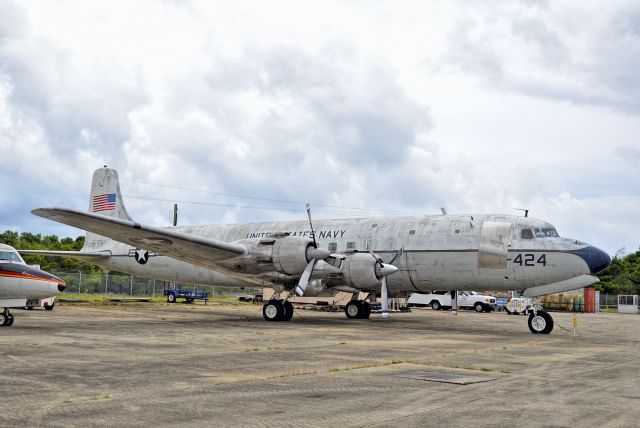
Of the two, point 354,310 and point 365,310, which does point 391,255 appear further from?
point 354,310

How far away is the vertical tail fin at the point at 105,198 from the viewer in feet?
102

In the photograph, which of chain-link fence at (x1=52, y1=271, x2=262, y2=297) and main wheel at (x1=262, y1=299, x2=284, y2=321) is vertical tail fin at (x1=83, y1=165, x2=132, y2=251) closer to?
main wheel at (x1=262, y1=299, x2=284, y2=321)

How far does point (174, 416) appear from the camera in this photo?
6.68m

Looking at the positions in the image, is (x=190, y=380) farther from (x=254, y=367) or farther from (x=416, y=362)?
(x=416, y=362)

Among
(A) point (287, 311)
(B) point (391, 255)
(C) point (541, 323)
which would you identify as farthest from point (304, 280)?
(C) point (541, 323)

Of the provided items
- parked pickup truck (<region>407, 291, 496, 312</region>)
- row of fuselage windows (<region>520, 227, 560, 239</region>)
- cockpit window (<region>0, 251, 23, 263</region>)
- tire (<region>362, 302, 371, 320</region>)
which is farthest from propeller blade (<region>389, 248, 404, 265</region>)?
parked pickup truck (<region>407, 291, 496, 312</region>)

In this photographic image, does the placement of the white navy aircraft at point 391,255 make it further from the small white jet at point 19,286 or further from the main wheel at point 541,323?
the small white jet at point 19,286

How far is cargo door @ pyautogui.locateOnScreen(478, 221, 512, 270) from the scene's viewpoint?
21.7 meters

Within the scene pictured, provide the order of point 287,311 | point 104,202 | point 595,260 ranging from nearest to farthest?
point 595,260 → point 287,311 → point 104,202

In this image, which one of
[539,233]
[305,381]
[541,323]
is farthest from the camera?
[539,233]

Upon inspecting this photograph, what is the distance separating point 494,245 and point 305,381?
14.2m

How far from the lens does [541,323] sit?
20.7 m

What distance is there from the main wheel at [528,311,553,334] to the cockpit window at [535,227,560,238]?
2572 mm

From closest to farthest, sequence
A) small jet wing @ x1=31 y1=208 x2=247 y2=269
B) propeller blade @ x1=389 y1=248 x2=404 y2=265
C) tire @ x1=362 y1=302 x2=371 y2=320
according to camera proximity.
Result: small jet wing @ x1=31 y1=208 x2=247 y2=269
propeller blade @ x1=389 y1=248 x2=404 y2=265
tire @ x1=362 y1=302 x2=371 y2=320
